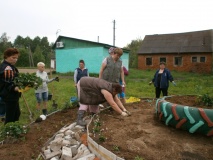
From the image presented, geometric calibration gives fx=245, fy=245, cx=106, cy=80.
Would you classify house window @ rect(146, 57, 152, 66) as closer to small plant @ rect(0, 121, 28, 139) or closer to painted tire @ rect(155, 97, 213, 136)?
painted tire @ rect(155, 97, 213, 136)

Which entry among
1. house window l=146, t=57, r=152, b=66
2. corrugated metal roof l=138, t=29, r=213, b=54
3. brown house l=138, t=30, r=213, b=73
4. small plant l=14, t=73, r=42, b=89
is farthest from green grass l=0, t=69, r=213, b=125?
house window l=146, t=57, r=152, b=66

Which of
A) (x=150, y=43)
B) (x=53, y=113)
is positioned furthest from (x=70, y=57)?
(x=53, y=113)

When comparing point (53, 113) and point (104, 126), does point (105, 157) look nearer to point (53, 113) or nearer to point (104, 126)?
point (104, 126)

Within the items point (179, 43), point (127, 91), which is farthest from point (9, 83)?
point (179, 43)

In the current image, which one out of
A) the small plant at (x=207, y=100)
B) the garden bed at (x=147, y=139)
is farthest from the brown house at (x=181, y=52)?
the garden bed at (x=147, y=139)

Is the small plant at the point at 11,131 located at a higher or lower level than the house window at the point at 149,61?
lower

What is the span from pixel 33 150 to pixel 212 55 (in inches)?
1039

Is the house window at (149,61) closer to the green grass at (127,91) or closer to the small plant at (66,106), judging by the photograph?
the green grass at (127,91)

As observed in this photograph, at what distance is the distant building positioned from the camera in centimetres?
2266

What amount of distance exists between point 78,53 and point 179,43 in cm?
1334

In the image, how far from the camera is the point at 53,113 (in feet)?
20.3

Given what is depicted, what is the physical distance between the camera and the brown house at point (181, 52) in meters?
27.5

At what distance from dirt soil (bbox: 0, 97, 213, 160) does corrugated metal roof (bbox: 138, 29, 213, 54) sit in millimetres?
24966

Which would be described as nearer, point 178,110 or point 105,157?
point 105,157
